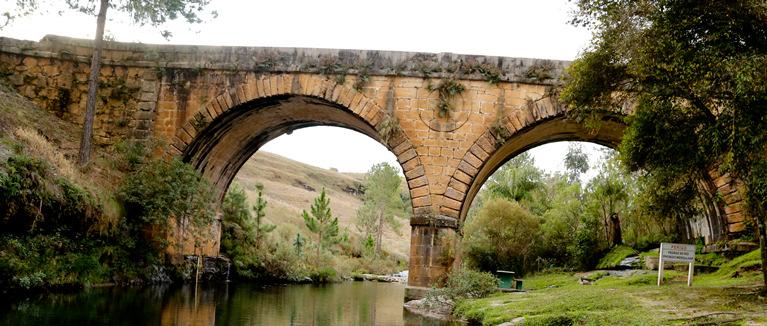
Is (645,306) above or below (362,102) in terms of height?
below

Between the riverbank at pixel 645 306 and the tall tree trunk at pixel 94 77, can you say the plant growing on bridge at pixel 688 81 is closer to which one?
the riverbank at pixel 645 306

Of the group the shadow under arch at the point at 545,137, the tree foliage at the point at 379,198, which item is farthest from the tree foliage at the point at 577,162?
the shadow under arch at the point at 545,137

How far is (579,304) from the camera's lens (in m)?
10.5

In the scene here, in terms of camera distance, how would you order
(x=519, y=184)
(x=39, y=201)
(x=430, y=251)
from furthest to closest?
(x=519, y=184)
(x=430, y=251)
(x=39, y=201)

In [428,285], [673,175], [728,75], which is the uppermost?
[728,75]

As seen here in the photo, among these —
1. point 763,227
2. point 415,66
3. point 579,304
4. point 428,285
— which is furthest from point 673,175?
point 415,66

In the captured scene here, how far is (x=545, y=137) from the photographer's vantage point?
63.7 ft

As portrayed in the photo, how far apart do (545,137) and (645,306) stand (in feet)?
33.3

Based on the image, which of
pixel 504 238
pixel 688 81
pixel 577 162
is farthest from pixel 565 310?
pixel 577 162

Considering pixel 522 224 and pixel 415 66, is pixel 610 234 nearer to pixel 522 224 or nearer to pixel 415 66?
pixel 522 224

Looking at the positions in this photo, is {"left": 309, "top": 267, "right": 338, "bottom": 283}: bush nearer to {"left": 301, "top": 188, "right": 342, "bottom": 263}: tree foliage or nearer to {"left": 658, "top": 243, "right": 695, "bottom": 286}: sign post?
{"left": 301, "top": 188, "right": 342, "bottom": 263}: tree foliage

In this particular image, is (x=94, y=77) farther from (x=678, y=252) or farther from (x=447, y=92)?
(x=678, y=252)

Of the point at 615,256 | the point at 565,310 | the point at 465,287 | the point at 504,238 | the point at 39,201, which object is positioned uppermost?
the point at 39,201

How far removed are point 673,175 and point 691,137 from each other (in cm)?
72
